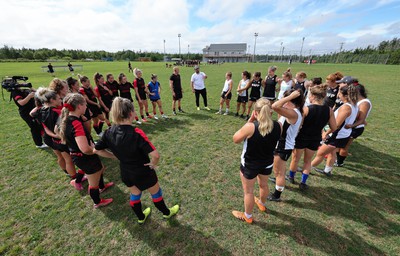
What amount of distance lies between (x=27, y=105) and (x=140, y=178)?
5084 mm

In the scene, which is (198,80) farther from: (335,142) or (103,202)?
(103,202)

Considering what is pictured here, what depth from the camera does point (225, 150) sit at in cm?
564

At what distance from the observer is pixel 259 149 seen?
2494 mm

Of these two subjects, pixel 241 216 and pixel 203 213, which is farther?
pixel 203 213

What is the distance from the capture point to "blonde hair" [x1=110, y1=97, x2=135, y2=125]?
2223 millimetres

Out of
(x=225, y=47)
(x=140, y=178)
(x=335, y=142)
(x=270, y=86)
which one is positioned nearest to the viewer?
(x=140, y=178)

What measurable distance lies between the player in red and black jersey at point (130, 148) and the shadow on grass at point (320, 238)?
2.14 meters

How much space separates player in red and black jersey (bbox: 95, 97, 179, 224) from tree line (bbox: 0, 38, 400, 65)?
69.5 meters

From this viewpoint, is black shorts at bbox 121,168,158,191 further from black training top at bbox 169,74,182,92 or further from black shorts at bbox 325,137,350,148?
black training top at bbox 169,74,182,92

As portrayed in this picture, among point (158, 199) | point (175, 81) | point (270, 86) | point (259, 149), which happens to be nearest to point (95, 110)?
point (175, 81)

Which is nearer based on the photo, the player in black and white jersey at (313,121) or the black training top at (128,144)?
the black training top at (128,144)

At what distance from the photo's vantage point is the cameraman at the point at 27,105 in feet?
15.5

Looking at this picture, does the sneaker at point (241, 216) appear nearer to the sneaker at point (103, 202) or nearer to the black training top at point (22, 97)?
the sneaker at point (103, 202)

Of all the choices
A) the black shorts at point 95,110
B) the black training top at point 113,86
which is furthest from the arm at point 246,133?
the black training top at point 113,86
